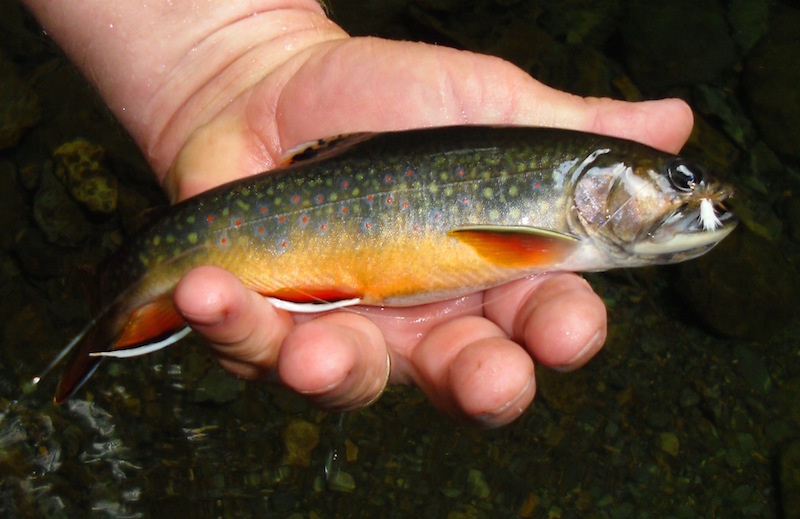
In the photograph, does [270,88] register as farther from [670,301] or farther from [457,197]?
[670,301]

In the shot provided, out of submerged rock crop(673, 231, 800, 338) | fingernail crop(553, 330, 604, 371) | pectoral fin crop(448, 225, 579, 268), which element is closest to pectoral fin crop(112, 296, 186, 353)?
pectoral fin crop(448, 225, 579, 268)

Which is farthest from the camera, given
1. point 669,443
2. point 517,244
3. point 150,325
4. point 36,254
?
point 36,254

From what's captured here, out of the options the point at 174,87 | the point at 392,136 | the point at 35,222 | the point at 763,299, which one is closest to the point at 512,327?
the point at 392,136

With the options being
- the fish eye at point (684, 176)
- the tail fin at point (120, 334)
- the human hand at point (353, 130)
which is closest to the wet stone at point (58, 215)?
the human hand at point (353, 130)

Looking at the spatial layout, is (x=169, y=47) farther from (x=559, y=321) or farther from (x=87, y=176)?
(x=559, y=321)

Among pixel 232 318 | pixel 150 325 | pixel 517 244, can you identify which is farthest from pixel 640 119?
pixel 150 325

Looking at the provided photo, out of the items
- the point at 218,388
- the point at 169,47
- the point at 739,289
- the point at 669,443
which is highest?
the point at 169,47
